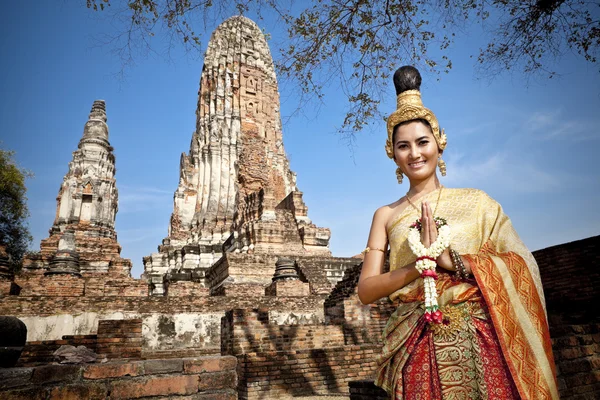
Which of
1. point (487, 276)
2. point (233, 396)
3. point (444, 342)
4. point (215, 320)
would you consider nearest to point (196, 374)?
point (233, 396)

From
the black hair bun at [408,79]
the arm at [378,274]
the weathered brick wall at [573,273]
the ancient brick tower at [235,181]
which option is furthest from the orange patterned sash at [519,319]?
the ancient brick tower at [235,181]

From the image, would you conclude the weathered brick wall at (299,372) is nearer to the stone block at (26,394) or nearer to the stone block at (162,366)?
the stone block at (162,366)

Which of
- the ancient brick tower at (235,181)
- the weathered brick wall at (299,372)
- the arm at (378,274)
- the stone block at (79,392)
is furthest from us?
the ancient brick tower at (235,181)

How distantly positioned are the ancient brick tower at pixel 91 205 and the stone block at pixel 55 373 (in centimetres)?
1653

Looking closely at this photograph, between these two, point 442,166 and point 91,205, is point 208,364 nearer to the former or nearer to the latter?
point 442,166

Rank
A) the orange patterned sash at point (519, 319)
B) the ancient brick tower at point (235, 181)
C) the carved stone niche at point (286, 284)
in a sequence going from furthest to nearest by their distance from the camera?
the ancient brick tower at point (235, 181)
the carved stone niche at point (286, 284)
the orange patterned sash at point (519, 319)

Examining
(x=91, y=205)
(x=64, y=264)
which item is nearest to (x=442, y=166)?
(x=64, y=264)

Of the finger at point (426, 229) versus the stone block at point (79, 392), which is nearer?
the finger at point (426, 229)

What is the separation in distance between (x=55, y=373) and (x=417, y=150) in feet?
7.14

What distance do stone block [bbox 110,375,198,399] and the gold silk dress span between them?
3.77ft

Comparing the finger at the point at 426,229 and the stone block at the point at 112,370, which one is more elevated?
the finger at the point at 426,229

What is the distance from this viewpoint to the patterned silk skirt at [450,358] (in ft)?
4.99

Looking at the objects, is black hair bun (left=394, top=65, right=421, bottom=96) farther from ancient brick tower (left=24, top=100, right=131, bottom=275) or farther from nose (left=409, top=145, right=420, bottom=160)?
ancient brick tower (left=24, top=100, right=131, bottom=275)

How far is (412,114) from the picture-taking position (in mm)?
1884
